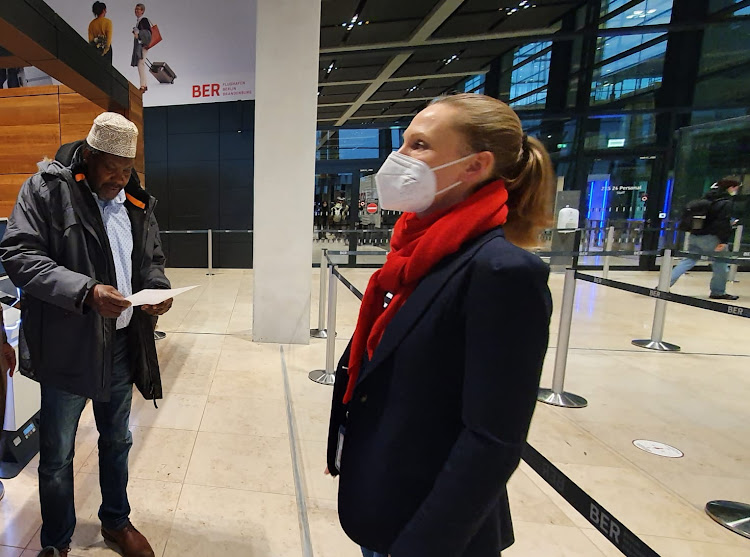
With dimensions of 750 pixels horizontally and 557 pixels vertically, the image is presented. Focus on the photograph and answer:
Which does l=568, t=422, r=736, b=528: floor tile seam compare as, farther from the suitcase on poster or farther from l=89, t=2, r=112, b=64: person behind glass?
the suitcase on poster

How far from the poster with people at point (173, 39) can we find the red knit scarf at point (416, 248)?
700cm

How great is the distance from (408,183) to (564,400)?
10.1 ft

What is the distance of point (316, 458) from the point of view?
2.54 metres

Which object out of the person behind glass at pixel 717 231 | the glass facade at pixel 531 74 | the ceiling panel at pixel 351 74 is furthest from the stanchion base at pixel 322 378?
the ceiling panel at pixel 351 74

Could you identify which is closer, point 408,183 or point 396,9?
point 408,183

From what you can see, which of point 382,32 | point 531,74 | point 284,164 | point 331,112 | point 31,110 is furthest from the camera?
point 331,112

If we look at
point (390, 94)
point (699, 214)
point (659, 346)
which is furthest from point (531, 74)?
point (659, 346)

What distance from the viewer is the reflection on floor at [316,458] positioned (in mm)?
1933

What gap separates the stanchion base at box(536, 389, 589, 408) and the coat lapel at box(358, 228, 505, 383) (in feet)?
9.53

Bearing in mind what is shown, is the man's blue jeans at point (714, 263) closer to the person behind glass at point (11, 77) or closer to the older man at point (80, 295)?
the older man at point (80, 295)

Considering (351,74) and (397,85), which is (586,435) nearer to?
(351,74)

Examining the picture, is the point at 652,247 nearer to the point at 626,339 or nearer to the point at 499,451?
the point at 626,339

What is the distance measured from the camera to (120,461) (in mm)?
1702

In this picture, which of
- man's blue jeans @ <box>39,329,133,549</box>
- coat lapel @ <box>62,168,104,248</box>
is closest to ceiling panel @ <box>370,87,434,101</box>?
coat lapel @ <box>62,168,104,248</box>
